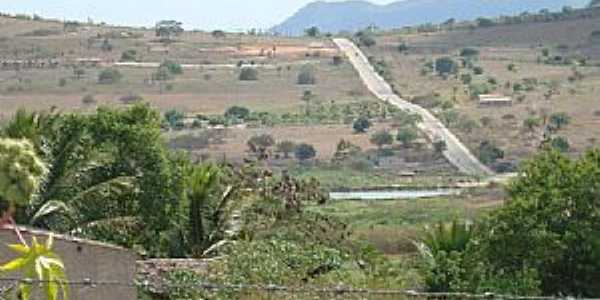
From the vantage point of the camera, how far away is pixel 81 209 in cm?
1761

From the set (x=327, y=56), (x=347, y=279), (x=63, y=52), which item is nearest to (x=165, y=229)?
(x=347, y=279)

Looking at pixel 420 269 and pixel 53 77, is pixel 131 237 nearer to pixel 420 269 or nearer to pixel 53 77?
pixel 420 269

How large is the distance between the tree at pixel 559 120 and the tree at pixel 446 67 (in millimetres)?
23064

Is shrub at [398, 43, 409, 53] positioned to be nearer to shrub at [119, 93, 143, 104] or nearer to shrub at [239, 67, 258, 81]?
shrub at [239, 67, 258, 81]

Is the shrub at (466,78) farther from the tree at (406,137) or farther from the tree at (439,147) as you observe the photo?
the tree at (439,147)

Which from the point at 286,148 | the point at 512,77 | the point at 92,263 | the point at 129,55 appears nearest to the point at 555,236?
the point at 92,263

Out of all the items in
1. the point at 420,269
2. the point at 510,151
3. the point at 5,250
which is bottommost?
the point at 510,151

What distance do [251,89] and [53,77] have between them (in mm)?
12142

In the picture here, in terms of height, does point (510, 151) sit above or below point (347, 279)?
below

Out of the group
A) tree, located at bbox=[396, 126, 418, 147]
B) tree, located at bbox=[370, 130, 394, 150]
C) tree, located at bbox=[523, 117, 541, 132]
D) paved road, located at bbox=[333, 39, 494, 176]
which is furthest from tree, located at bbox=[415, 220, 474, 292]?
tree, located at bbox=[523, 117, 541, 132]

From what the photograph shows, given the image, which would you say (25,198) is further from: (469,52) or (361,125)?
(469,52)

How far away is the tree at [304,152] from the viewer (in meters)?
56.7

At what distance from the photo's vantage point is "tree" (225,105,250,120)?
68.4m

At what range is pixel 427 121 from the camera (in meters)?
67.1
